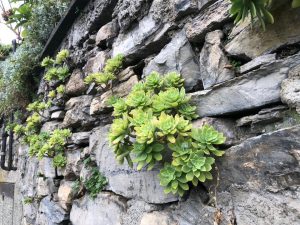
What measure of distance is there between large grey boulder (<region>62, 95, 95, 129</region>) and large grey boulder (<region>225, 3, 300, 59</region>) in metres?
1.31

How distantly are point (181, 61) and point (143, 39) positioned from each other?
386 millimetres

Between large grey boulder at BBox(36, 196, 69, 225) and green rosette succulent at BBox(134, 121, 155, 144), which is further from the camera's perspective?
large grey boulder at BBox(36, 196, 69, 225)

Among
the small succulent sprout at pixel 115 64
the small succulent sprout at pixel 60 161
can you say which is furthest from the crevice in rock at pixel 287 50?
the small succulent sprout at pixel 60 161

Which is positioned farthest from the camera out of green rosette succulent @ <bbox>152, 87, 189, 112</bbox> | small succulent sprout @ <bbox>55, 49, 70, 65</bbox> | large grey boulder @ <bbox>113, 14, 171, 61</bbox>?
small succulent sprout @ <bbox>55, 49, 70, 65</bbox>

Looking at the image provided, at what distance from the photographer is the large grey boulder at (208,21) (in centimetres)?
134

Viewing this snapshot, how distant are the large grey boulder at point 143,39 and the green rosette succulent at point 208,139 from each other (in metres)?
0.67

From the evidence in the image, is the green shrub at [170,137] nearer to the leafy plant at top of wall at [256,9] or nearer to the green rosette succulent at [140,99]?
the green rosette succulent at [140,99]

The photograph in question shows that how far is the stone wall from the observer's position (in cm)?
107

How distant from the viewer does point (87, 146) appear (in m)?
2.34

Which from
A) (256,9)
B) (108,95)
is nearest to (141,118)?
(256,9)

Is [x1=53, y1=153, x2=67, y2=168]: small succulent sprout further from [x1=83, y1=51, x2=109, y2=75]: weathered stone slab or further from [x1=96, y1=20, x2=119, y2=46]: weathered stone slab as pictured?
[x1=96, y1=20, x2=119, y2=46]: weathered stone slab

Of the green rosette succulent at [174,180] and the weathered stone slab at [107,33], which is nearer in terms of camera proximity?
the green rosette succulent at [174,180]

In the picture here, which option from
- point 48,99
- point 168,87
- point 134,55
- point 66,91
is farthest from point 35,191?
point 168,87

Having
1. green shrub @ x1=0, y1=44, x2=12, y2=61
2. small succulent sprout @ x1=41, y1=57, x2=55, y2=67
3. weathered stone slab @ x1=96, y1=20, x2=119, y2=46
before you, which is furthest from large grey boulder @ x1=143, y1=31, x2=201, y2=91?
green shrub @ x1=0, y1=44, x2=12, y2=61
